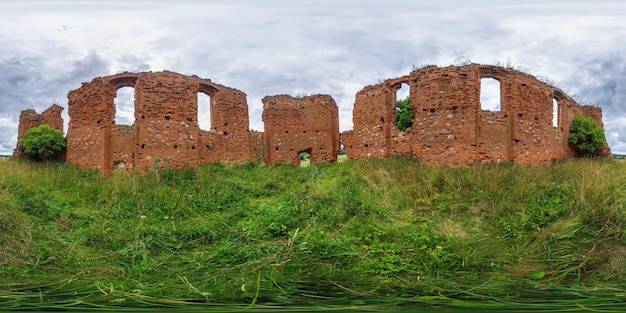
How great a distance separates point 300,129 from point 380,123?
180 inches

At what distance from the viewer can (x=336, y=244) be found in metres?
4.92

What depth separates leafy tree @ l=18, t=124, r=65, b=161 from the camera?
12.2 m

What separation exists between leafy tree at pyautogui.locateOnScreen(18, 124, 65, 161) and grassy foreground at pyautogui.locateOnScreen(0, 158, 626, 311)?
4251mm

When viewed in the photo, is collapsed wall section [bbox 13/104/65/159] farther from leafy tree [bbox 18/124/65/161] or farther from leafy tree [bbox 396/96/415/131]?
leafy tree [bbox 396/96/415/131]

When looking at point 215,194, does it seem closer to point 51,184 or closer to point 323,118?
point 51,184

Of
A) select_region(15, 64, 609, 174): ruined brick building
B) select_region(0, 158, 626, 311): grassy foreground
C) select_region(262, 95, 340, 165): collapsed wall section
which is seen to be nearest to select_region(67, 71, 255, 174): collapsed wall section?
select_region(15, 64, 609, 174): ruined brick building

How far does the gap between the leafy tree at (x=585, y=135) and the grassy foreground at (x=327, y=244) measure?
793 centimetres

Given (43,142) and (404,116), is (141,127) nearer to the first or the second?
(43,142)

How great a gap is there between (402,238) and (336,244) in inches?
44.6

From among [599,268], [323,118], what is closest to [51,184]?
[323,118]

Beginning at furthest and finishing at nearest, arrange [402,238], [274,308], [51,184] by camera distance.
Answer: [51,184], [402,238], [274,308]

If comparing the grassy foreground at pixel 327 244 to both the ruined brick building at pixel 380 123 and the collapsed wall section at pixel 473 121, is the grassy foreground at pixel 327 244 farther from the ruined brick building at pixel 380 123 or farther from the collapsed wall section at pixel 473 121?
the ruined brick building at pixel 380 123

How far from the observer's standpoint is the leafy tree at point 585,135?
1436 cm

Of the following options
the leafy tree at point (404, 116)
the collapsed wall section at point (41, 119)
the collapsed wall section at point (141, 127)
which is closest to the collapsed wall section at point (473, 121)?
the leafy tree at point (404, 116)
